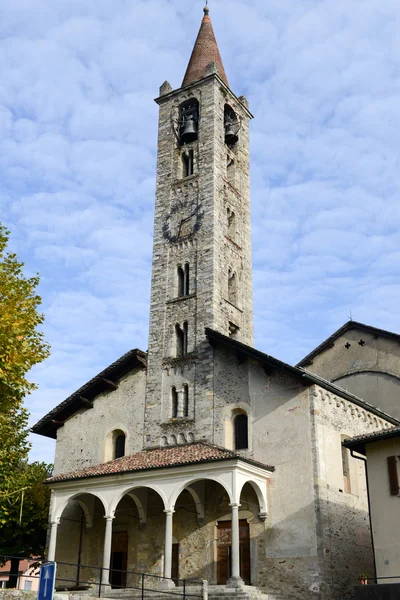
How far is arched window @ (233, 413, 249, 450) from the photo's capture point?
2445 cm

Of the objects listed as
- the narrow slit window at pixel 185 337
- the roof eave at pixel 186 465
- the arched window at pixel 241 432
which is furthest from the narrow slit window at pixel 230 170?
the roof eave at pixel 186 465

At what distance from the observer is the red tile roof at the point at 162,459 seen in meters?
22.2

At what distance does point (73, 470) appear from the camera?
28.2 meters

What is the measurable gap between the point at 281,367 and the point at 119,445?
849 centimetres

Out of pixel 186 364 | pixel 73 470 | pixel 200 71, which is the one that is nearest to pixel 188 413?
pixel 186 364

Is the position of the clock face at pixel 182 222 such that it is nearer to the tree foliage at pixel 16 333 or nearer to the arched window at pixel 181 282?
the arched window at pixel 181 282

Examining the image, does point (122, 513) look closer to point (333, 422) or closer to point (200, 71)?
point (333, 422)

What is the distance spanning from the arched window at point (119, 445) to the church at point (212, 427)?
0.07m

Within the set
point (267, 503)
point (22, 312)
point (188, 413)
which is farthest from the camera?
point (188, 413)

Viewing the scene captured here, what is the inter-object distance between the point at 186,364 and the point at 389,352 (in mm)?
9166

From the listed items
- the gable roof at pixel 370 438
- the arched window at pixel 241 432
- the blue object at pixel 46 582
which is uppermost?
the arched window at pixel 241 432

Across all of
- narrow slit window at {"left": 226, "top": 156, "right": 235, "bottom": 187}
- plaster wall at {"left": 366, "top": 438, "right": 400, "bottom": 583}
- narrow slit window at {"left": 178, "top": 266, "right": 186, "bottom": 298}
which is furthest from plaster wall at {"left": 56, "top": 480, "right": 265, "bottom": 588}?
narrow slit window at {"left": 226, "top": 156, "right": 235, "bottom": 187}

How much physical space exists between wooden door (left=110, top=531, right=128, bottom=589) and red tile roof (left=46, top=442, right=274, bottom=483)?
2864 mm

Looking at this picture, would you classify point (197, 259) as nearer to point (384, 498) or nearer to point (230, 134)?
point (230, 134)
